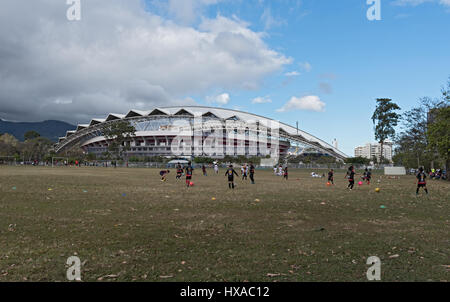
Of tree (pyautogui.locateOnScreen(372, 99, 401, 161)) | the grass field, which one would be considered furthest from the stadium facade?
the grass field

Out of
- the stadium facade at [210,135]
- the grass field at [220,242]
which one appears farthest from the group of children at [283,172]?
the stadium facade at [210,135]

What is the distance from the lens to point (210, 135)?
98.3 m

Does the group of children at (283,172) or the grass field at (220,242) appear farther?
the group of children at (283,172)

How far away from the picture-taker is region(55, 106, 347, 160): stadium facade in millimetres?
98062

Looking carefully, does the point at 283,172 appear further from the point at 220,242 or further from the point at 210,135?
the point at 210,135

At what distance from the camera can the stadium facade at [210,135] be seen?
98062 millimetres

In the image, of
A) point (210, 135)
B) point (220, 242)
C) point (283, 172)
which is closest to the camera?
point (220, 242)

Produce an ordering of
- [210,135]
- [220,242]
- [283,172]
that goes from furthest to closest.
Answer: [210,135], [283,172], [220,242]

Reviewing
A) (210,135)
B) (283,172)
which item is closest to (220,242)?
(283,172)

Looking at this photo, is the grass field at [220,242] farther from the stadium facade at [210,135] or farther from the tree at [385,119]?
the stadium facade at [210,135]

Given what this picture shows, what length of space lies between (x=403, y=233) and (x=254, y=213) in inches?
175

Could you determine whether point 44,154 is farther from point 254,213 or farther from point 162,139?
point 254,213

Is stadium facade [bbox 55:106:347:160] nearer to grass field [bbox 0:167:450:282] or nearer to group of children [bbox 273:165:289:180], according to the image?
group of children [bbox 273:165:289:180]
